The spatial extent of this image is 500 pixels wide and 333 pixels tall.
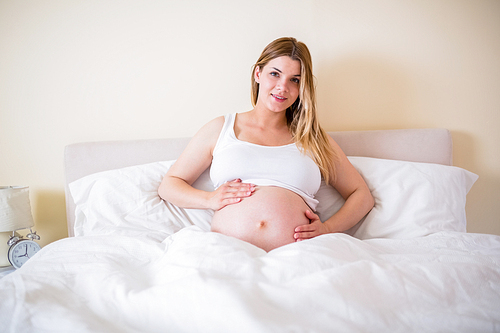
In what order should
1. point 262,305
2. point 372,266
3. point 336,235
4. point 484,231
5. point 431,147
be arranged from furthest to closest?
point 484,231 → point 431,147 → point 336,235 → point 372,266 → point 262,305

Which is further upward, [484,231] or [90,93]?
[90,93]

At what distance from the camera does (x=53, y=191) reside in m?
1.70

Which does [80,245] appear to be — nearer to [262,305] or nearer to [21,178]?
[262,305]

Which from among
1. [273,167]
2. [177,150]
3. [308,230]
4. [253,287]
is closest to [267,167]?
[273,167]

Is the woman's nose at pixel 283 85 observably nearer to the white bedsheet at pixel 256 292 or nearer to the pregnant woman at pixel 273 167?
the pregnant woman at pixel 273 167

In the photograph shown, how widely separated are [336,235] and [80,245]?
32.6 inches

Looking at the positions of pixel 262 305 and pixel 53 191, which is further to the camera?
pixel 53 191

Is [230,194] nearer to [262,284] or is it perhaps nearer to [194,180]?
[194,180]

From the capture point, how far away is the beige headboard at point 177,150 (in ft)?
5.07

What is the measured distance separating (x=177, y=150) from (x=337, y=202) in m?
0.83

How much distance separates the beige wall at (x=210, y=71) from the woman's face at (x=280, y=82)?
39 centimetres

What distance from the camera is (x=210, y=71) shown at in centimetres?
171

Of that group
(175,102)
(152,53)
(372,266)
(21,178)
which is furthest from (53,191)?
(372,266)

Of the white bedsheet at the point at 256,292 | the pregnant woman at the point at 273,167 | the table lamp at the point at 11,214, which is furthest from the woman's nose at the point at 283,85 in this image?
the table lamp at the point at 11,214
